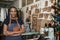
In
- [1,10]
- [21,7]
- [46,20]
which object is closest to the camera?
[46,20]

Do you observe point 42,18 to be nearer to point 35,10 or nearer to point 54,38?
point 35,10

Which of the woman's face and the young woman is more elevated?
the woman's face

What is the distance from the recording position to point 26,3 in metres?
5.20

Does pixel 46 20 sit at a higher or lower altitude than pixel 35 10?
lower

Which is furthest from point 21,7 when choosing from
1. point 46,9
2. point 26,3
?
point 46,9

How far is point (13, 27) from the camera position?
297 cm

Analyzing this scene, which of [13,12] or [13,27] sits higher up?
[13,12]

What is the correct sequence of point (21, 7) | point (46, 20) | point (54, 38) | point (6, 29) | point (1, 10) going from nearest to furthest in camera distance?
point (6, 29), point (54, 38), point (46, 20), point (21, 7), point (1, 10)

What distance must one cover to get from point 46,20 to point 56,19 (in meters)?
0.82

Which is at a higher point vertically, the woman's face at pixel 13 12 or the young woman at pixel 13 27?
the woman's face at pixel 13 12

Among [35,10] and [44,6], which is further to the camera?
[35,10]

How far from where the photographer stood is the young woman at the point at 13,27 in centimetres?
295

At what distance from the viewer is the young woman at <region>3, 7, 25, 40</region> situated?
2945mm

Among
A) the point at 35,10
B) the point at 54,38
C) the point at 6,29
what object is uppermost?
the point at 35,10
